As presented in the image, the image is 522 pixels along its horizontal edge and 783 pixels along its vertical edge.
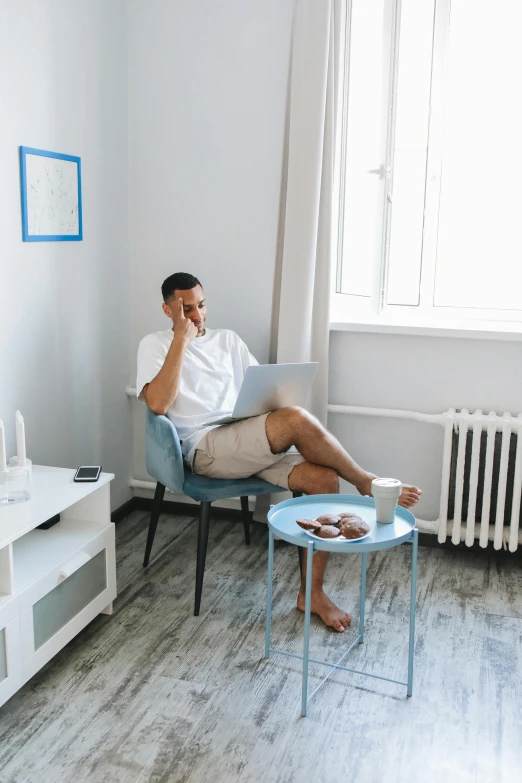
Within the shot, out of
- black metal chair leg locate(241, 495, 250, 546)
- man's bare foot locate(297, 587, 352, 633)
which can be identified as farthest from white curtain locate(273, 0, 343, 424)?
man's bare foot locate(297, 587, 352, 633)

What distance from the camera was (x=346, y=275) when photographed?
3.46 meters

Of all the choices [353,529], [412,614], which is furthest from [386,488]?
[412,614]

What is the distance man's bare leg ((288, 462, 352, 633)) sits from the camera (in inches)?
104

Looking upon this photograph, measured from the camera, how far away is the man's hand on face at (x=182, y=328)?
112 inches

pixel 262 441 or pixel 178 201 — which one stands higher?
pixel 178 201

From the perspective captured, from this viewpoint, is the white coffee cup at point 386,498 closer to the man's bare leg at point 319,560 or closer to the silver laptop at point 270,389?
the man's bare leg at point 319,560

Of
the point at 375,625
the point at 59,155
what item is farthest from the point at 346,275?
the point at 375,625

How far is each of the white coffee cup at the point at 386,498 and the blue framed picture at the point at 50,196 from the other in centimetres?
147

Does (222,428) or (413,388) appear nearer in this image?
(222,428)

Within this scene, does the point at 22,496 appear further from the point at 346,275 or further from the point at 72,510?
the point at 346,275

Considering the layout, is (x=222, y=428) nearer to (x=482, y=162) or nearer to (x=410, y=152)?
(x=410, y=152)

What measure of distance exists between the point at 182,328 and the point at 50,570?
3.22 ft

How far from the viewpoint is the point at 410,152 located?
326 centimetres

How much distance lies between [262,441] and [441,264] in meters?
1.22
